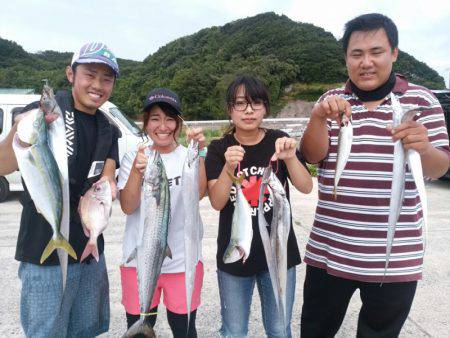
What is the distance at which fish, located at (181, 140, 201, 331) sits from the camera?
7.34ft

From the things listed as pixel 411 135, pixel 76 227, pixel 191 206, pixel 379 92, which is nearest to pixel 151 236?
pixel 191 206

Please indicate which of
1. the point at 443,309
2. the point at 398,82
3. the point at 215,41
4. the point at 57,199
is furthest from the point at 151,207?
the point at 215,41

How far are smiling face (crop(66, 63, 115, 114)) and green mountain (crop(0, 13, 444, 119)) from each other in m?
32.7

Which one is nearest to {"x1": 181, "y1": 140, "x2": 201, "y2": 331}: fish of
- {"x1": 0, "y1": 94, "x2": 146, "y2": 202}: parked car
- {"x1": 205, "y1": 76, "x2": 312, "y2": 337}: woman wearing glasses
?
{"x1": 205, "y1": 76, "x2": 312, "y2": 337}: woman wearing glasses

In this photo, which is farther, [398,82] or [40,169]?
[398,82]

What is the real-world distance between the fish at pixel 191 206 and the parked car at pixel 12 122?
591cm

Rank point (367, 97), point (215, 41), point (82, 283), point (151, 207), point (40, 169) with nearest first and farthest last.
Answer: point (40, 169) → point (151, 207) → point (367, 97) → point (82, 283) → point (215, 41)

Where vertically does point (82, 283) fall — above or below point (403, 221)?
below

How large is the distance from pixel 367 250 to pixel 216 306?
2.23 m

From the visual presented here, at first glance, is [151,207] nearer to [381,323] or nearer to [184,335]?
[184,335]

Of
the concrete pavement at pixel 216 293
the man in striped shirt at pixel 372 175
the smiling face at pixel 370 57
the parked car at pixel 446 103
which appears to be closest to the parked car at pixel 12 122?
the concrete pavement at pixel 216 293

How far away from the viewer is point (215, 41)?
75.4 m

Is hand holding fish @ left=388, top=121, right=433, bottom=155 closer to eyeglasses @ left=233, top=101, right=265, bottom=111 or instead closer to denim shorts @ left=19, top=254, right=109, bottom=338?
eyeglasses @ left=233, top=101, right=265, bottom=111

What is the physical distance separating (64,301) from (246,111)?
5.71 feet
